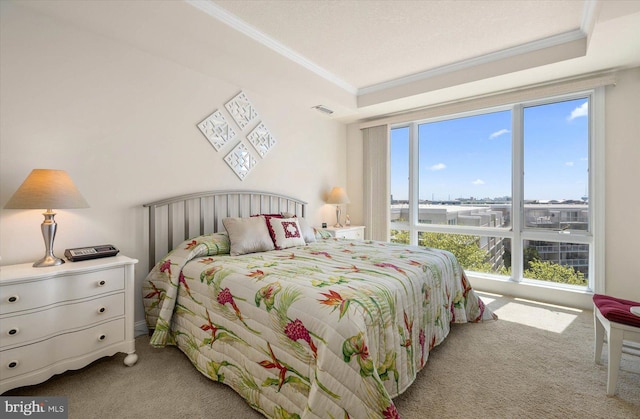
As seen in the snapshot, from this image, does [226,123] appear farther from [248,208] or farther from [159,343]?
[159,343]

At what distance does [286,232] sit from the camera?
2949mm

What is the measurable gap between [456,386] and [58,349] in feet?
8.00

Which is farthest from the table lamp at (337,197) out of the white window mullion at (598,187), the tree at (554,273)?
the white window mullion at (598,187)

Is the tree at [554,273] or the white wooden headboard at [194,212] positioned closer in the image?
the white wooden headboard at [194,212]

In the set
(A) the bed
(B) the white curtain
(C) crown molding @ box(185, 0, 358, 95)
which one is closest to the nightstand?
(B) the white curtain

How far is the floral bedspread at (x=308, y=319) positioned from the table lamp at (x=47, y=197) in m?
0.72

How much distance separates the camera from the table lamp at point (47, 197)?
1.75 m

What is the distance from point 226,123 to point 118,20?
1.21 metres

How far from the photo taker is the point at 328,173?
464cm

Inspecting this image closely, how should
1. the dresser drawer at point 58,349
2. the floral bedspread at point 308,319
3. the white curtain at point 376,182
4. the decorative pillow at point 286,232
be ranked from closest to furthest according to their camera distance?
the floral bedspread at point 308,319 < the dresser drawer at point 58,349 < the decorative pillow at point 286,232 < the white curtain at point 376,182

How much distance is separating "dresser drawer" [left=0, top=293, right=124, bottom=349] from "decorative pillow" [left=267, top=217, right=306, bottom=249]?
4.35ft

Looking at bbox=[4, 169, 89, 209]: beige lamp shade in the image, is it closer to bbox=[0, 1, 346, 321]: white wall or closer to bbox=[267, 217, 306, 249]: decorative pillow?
bbox=[0, 1, 346, 321]: white wall

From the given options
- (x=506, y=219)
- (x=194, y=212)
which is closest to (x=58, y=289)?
(x=194, y=212)

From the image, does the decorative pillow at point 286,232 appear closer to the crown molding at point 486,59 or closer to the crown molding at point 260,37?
the crown molding at point 260,37
